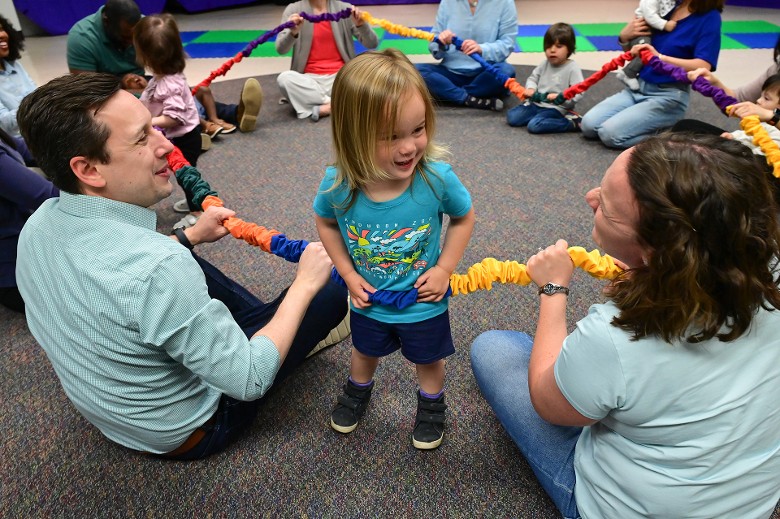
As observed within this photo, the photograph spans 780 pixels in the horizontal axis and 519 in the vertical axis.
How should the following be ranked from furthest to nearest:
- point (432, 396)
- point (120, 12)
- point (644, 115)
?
point (644, 115), point (120, 12), point (432, 396)

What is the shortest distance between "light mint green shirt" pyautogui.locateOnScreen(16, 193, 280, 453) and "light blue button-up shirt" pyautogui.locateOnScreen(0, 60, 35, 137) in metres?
1.76

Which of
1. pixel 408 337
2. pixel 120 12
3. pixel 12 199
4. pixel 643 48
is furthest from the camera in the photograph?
pixel 120 12

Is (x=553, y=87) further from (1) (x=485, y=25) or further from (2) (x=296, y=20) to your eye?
(2) (x=296, y=20)

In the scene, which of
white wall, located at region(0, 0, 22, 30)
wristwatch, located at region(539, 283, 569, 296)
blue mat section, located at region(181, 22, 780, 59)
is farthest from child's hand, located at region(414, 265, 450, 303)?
white wall, located at region(0, 0, 22, 30)

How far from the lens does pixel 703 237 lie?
783 mm

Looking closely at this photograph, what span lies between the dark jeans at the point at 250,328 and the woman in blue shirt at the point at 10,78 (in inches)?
59.1

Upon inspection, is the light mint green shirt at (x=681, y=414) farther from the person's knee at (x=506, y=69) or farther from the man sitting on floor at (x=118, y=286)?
the person's knee at (x=506, y=69)

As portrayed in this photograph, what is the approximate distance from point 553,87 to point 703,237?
3041 millimetres

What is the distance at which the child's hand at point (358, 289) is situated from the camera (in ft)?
4.31

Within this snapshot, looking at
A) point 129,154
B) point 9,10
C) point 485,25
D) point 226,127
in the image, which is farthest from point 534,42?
point 9,10

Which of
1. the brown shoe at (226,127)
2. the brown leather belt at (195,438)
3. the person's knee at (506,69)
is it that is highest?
the person's knee at (506,69)

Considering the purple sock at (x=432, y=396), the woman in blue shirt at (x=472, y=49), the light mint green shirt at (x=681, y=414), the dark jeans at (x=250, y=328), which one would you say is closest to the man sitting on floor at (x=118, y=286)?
the dark jeans at (x=250, y=328)

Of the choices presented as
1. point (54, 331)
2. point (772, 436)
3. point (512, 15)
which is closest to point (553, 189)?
point (512, 15)

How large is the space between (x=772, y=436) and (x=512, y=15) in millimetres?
3377
